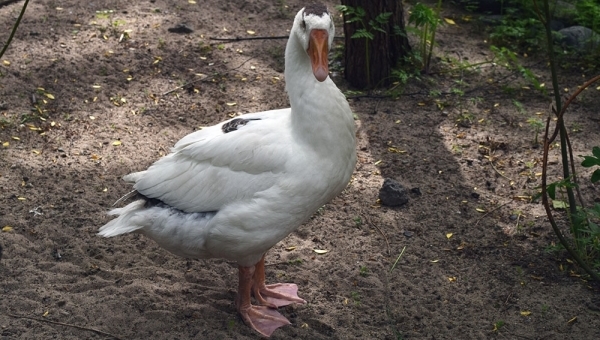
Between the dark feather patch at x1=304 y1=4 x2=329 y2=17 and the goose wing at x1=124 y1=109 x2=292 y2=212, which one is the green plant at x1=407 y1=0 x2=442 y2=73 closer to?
the goose wing at x1=124 y1=109 x2=292 y2=212

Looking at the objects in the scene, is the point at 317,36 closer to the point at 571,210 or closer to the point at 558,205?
the point at 571,210

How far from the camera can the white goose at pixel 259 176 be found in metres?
4.29

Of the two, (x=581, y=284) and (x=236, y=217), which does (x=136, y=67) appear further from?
(x=581, y=284)

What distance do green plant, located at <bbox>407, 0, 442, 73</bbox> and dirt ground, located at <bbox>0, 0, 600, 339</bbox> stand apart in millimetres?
255

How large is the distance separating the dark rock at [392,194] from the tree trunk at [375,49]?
192 cm

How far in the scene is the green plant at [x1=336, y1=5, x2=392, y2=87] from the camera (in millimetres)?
7031

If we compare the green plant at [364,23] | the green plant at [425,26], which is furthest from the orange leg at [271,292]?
the green plant at [425,26]

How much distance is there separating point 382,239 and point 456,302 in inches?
35.0

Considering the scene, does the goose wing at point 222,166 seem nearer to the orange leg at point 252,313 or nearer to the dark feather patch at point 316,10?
the orange leg at point 252,313

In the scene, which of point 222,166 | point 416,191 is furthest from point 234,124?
point 416,191

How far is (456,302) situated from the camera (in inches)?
197

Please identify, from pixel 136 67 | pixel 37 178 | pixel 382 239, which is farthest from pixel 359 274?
pixel 136 67

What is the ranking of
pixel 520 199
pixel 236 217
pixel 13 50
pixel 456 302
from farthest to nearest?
pixel 13 50
pixel 520 199
pixel 456 302
pixel 236 217

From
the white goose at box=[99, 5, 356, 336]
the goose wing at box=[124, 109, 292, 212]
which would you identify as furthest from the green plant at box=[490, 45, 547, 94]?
the goose wing at box=[124, 109, 292, 212]
